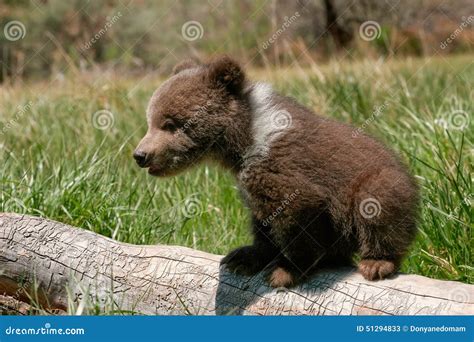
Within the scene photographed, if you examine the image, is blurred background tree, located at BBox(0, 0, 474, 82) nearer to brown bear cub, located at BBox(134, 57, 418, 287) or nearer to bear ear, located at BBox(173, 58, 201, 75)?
bear ear, located at BBox(173, 58, 201, 75)

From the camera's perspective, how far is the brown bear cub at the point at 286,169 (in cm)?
434

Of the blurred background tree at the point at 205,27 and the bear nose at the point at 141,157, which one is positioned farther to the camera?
the blurred background tree at the point at 205,27

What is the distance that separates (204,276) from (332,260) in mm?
828

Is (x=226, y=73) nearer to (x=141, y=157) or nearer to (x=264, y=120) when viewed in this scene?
(x=264, y=120)

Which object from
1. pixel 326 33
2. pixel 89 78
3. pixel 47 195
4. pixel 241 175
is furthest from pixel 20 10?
pixel 241 175

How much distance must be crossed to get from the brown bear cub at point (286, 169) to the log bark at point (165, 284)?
0.45 feet

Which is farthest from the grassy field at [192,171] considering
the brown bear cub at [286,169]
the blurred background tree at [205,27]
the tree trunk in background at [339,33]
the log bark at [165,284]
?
the tree trunk in background at [339,33]

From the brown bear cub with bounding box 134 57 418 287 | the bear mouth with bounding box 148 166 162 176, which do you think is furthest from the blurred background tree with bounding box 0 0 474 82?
the bear mouth with bounding box 148 166 162 176

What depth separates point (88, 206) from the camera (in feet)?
18.4

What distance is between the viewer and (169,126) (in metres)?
4.73

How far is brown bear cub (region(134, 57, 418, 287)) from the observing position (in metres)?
4.34

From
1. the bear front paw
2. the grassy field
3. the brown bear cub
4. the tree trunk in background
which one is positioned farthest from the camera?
the tree trunk in background

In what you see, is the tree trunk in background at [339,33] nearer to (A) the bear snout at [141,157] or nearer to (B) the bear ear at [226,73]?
(B) the bear ear at [226,73]

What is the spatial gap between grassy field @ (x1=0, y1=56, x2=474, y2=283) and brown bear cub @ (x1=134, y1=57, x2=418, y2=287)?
0.56 meters
